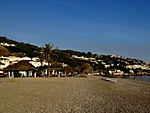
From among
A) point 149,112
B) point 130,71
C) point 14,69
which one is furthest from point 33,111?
point 130,71

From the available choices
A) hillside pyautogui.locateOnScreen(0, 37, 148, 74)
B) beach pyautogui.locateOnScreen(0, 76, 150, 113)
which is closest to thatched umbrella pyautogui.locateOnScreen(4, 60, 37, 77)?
hillside pyautogui.locateOnScreen(0, 37, 148, 74)

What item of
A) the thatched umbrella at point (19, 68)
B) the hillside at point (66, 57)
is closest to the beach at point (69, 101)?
the hillside at point (66, 57)

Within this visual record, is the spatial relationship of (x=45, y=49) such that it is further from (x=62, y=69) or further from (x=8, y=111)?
(x=8, y=111)

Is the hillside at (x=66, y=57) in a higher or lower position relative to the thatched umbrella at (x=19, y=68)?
higher

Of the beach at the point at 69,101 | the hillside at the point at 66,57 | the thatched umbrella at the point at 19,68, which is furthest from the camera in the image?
the hillside at the point at 66,57

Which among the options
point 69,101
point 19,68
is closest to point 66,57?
point 19,68

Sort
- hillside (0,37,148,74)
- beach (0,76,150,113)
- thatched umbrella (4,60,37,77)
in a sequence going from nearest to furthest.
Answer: beach (0,76,150,113), thatched umbrella (4,60,37,77), hillside (0,37,148,74)

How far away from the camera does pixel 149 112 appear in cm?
966

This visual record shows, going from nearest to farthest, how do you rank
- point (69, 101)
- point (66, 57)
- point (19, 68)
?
point (69, 101), point (19, 68), point (66, 57)

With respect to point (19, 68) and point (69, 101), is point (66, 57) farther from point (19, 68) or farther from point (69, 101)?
point (69, 101)

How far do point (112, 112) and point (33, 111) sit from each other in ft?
9.86

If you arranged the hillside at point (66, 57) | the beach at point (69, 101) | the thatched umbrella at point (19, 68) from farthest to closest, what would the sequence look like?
the hillside at point (66, 57), the thatched umbrella at point (19, 68), the beach at point (69, 101)

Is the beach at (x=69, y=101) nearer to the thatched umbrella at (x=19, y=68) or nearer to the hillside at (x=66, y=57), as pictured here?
the hillside at (x=66, y=57)

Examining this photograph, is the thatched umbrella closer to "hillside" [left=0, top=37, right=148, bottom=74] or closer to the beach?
"hillside" [left=0, top=37, right=148, bottom=74]
